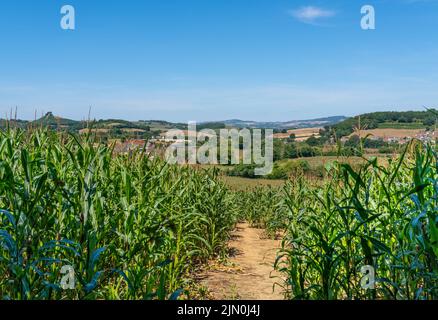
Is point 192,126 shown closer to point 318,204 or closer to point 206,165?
point 206,165

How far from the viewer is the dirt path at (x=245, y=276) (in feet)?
13.0

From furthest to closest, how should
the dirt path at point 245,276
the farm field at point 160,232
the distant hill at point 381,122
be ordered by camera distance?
the dirt path at point 245,276 < the distant hill at point 381,122 < the farm field at point 160,232

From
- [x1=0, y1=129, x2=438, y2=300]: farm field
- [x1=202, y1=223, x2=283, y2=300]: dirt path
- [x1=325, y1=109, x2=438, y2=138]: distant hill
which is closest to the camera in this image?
[x1=0, y1=129, x2=438, y2=300]: farm field

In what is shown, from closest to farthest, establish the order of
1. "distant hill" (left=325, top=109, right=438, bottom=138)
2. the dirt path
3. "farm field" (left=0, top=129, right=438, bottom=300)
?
"farm field" (left=0, top=129, right=438, bottom=300) < "distant hill" (left=325, top=109, right=438, bottom=138) < the dirt path

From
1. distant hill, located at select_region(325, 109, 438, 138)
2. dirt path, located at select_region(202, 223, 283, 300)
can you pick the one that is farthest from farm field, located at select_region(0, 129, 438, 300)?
distant hill, located at select_region(325, 109, 438, 138)

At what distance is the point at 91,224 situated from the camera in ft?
9.00

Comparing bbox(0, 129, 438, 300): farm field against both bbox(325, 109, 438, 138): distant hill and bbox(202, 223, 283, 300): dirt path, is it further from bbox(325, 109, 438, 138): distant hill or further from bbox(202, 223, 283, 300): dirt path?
bbox(325, 109, 438, 138): distant hill

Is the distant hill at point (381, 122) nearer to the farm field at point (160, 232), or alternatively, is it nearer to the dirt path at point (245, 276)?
the farm field at point (160, 232)

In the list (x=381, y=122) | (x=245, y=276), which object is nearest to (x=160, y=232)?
(x=245, y=276)

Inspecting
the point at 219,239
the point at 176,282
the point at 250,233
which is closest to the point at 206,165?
the point at 219,239

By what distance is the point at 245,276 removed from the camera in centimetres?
478

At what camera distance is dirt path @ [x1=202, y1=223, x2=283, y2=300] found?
397 cm

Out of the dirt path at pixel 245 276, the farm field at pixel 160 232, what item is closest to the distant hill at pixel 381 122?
the farm field at pixel 160 232

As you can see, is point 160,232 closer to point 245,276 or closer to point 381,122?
point 245,276
